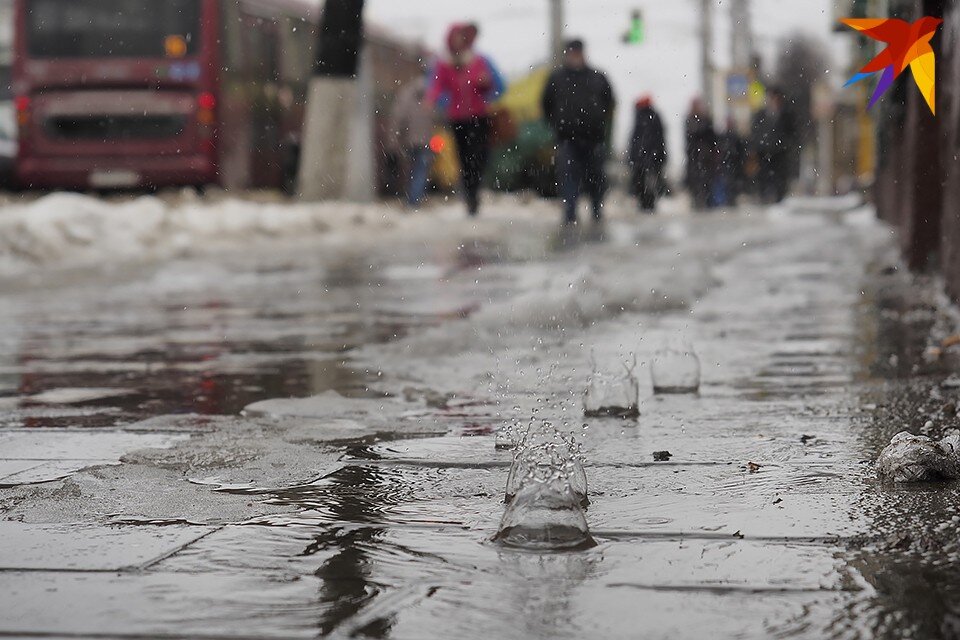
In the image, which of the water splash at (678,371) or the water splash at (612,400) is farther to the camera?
the water splash at (678,371)

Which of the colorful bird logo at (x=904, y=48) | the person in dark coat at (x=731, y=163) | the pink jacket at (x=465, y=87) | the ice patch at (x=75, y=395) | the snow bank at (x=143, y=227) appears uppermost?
the colorful bird logo at (x=904, y=48)

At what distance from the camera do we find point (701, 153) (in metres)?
30.8

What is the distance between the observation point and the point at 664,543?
122 inches

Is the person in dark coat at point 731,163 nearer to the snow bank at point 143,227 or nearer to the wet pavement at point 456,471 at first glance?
the snow bank at point 143,227

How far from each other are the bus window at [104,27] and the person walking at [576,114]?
7451 mm

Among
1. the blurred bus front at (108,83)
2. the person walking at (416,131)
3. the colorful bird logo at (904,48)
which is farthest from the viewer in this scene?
the person walking at (416,131)

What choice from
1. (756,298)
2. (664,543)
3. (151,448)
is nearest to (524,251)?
(756,298)

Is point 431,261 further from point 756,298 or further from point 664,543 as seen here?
point 664,543

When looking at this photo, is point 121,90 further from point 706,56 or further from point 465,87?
point 706,56

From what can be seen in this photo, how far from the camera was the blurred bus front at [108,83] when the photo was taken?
78.3ft

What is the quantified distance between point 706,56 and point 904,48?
4949 centimetres

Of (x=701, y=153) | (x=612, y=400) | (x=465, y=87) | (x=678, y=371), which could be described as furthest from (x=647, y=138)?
(x=612, y=400)

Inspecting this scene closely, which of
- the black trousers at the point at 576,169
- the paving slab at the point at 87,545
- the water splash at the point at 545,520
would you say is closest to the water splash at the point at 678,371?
the water splash at the point at 545,520

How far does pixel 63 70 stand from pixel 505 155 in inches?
516
